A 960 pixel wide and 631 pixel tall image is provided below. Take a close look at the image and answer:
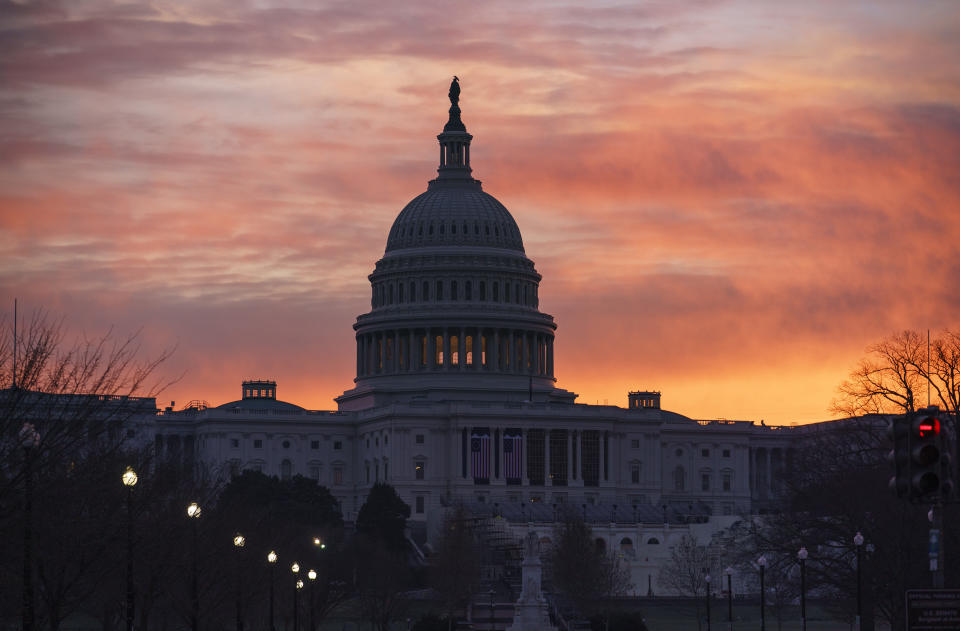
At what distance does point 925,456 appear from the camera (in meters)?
35.2

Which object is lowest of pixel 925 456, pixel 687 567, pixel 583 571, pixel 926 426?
pixel 925 456

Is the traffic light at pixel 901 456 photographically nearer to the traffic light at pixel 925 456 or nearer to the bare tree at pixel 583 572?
the traffic light at pixel 925 456

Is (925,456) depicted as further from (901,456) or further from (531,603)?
(531,603)

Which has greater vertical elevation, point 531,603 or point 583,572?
point 583,572

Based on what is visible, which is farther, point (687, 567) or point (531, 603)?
point (687, 567)

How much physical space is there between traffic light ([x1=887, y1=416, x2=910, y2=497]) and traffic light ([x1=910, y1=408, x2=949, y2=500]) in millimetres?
137

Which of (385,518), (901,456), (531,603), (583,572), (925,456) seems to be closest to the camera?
(925,456)

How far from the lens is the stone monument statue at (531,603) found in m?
118

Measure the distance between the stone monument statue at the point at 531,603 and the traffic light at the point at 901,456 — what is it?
82.2m

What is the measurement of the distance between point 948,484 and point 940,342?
244 feet

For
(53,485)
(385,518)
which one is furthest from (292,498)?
(53,485)

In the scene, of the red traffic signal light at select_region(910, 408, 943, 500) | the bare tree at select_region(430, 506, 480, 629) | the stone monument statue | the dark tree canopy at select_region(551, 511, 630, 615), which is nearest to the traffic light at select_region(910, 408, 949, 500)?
the red traffic signal light at select_region(910, 408, 943, 500)

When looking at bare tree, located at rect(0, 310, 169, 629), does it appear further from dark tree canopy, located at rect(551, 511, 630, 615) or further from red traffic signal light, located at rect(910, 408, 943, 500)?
dark tree canopy, located at rect(551, 511, 630, 615)

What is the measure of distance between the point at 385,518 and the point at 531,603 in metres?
62.1
